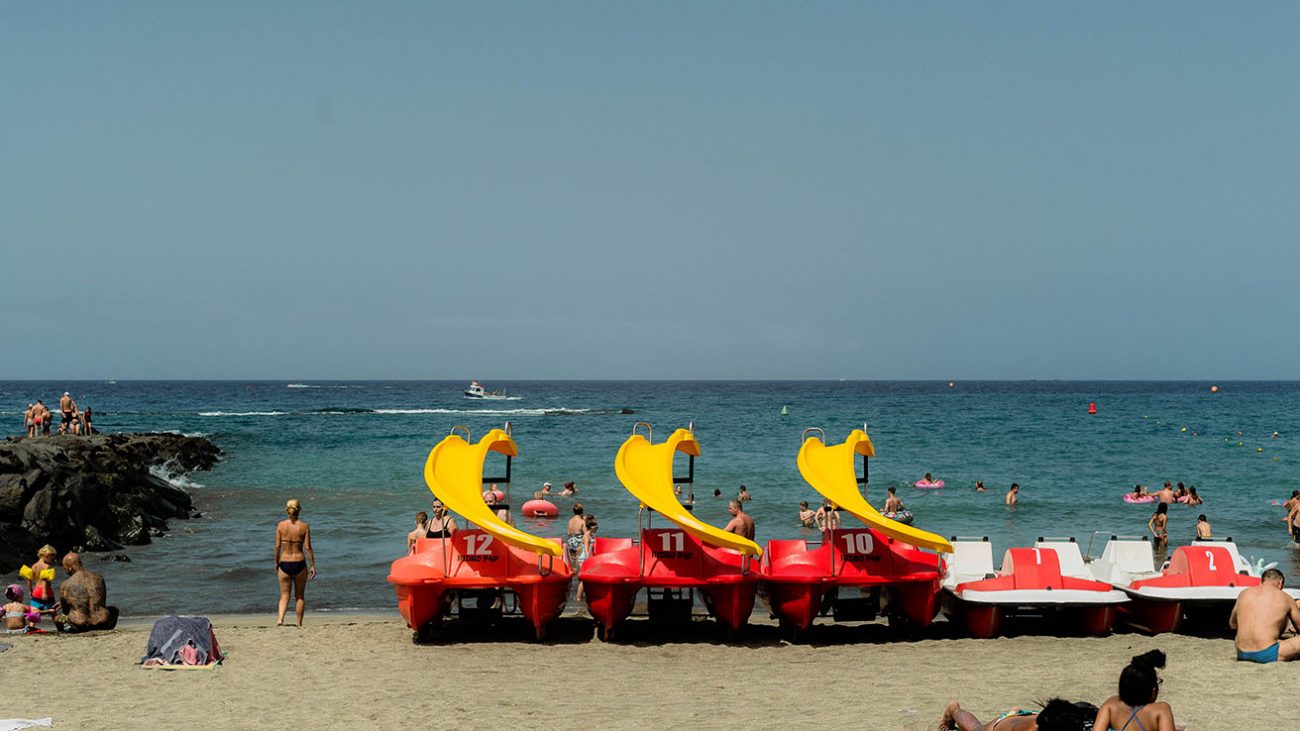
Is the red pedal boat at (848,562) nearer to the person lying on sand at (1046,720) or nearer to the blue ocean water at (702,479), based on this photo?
the person lying on sand at (1046,720)

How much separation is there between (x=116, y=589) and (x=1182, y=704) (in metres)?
14.7

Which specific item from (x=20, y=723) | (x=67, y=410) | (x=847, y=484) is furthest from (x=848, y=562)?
(x=67, y=410)

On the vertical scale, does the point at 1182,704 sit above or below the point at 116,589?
above

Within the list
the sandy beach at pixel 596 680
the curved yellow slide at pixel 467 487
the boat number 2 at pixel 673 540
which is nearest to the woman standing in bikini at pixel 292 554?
the sandy beach at pixel 596 680

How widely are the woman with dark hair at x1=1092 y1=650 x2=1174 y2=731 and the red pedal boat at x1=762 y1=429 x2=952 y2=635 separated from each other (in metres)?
4.33

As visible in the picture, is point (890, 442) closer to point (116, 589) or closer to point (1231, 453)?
point (1231, 453)

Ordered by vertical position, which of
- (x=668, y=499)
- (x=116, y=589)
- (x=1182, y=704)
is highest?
(x=668, y=499)

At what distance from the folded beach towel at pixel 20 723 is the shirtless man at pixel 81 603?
13.3 ft

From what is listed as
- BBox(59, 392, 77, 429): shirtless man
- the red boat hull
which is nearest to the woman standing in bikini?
the red boat hull

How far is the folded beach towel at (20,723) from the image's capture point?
8.20m

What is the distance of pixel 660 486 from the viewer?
11.5 meters

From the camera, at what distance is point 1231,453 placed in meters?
43.7

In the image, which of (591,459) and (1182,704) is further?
(591,459)

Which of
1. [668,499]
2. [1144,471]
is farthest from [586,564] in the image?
[1144,471]
